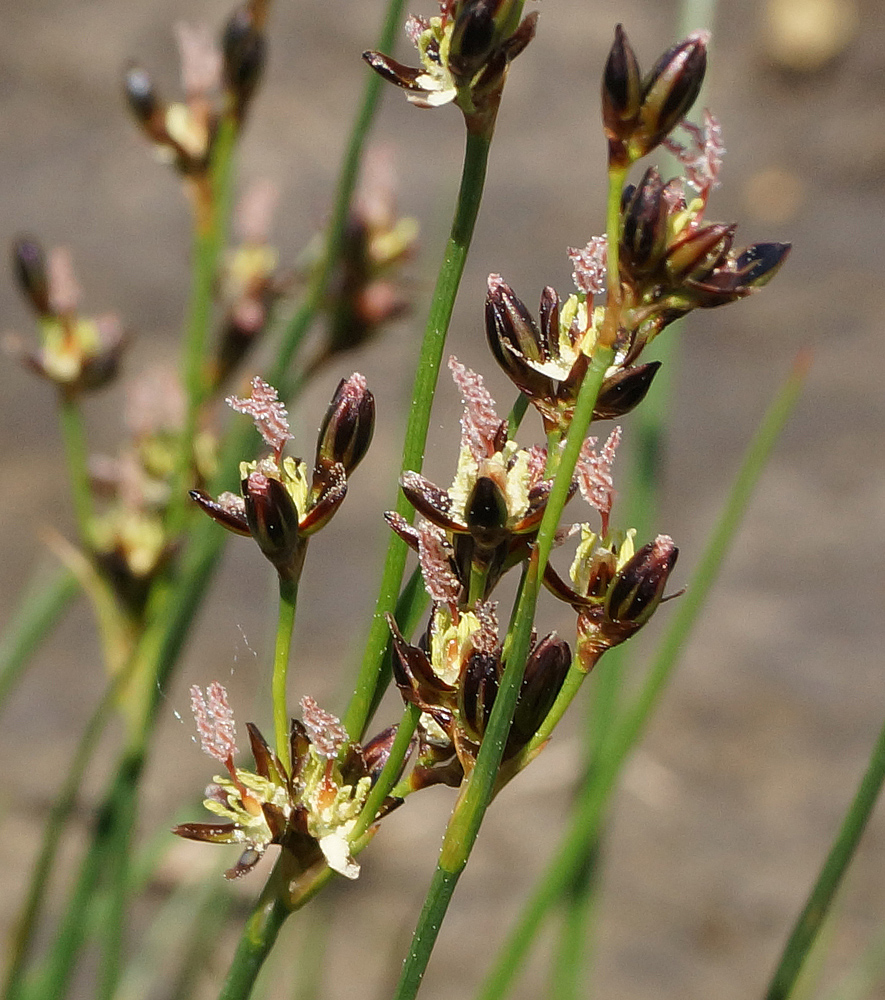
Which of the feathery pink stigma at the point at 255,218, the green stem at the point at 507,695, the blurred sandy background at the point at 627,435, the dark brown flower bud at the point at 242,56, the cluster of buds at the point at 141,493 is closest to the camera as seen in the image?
the green stem at the point at 507,695

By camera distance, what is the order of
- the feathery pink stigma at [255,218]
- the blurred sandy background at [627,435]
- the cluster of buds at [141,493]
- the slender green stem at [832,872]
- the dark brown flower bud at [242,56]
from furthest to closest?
the blurred sandy background at [627,435], the feathery pink stigma at [255,218], the cluster of buds at [141,493], the dark brown flower bud at [242,56], the slender green stem at [832,872]

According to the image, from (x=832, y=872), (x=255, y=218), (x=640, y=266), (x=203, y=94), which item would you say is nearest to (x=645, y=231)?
(x=640, y=266)

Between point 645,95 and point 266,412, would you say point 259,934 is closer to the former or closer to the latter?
point 266,412

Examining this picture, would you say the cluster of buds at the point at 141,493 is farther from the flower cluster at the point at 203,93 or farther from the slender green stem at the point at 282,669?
the slender green stem at the point at 282,669

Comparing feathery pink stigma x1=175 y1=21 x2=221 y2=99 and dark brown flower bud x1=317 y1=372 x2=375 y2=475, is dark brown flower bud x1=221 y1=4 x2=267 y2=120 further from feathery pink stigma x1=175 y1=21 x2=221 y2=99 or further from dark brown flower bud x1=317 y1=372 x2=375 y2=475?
dark brown flower bud x1=317 y1=372 x2=375 y2=475

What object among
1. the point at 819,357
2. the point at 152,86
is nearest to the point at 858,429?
the point at 819,357

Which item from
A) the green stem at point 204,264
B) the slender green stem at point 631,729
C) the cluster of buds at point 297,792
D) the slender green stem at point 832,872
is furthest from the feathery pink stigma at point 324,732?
the green stem at point 204,264

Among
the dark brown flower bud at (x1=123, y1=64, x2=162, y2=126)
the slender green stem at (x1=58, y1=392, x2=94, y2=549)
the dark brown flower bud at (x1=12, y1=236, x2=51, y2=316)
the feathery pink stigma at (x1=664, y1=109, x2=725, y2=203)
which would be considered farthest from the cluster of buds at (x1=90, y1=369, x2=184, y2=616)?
the feathery pink stigma at (x1=664, y1=109, x2=725, y2=203)
